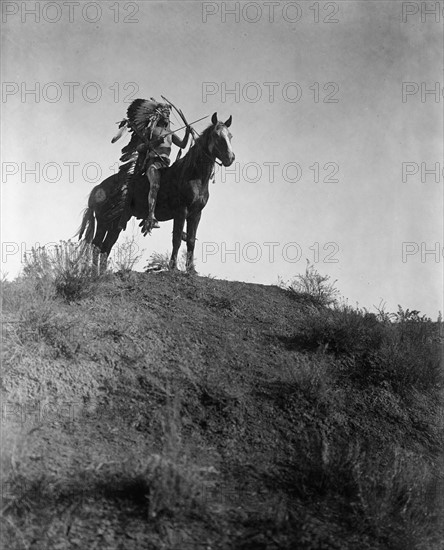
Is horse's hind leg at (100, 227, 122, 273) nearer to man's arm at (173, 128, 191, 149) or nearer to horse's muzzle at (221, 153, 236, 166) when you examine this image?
man's arm at (173, 128, 191, 149)

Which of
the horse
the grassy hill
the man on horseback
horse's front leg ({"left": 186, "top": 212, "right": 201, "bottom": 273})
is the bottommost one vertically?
the grassy hill

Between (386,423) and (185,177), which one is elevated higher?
(185,177)

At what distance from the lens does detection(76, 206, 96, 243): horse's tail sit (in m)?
12.0

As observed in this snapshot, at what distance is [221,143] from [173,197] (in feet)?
4.76

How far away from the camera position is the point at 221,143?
34.9ft

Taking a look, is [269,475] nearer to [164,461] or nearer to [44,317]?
[164,461]

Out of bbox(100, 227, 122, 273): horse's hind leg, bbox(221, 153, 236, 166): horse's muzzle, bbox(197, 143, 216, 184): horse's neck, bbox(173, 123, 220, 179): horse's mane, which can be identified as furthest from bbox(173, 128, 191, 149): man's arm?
bbox(100, 227, 122, 273): horse's hind leg

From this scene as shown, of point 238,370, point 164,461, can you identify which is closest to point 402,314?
point 238,370


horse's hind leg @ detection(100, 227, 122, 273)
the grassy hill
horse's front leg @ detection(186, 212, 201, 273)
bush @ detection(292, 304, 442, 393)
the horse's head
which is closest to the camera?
the grassy hill

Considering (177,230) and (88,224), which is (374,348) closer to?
(177,230)

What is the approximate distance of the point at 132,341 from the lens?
716 cm

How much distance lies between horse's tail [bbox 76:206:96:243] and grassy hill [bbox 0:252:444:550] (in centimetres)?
262

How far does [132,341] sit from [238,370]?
52.0 inches

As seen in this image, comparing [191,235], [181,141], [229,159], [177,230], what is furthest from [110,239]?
[229,159]
